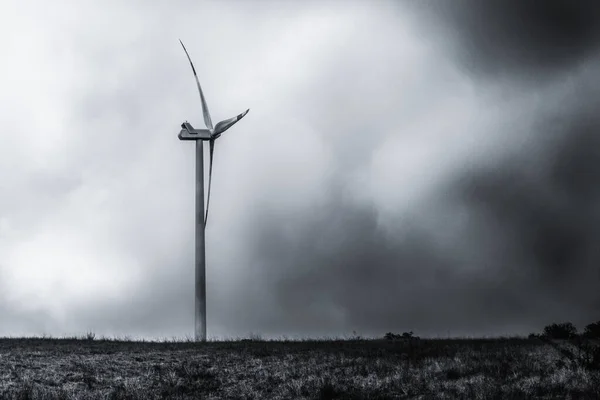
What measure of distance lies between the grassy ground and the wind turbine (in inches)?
337

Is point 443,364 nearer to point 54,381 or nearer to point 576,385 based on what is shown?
point 576,385

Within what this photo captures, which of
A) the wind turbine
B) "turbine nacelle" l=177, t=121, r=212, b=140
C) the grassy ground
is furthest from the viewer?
"turbine nacelle" l=177, t=121, r=212, b=140

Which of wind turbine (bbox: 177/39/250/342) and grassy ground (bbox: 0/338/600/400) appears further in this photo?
wind turbine (bbox: 177/39/250/342)

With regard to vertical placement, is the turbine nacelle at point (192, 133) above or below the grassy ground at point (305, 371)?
above

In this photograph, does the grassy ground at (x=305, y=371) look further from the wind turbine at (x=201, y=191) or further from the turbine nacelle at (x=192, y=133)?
the turbine nacelle at (x=192, y=133)

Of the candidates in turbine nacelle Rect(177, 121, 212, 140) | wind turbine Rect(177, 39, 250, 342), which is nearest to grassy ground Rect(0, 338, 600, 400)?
wind turbine Rect(177, 39, 250, 342)

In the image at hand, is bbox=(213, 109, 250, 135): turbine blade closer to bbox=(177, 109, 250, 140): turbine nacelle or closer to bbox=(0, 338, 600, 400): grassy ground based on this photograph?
bbox=(177, 109, 250, 140): turbine nacelle

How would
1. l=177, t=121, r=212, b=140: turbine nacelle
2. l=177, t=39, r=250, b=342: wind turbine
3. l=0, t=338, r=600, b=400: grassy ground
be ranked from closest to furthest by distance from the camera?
l=0, t=338, r=600, b=400: grassy ground
l=177, t=39, r=250, b=342: wind turbine
l=177, t=121, r=212, b=140: turbine nacelle

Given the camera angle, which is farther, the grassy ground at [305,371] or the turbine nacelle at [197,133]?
the turbine nacelle at [197,133]

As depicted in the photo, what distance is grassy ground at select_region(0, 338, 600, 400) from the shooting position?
22.4 metres

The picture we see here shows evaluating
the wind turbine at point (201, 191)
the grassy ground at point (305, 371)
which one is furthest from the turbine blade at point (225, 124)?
the grassy ground at point (305, 371)

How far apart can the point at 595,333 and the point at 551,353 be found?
22.6ft

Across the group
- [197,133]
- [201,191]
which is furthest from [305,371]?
[197,133]

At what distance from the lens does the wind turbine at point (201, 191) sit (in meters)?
39.9
